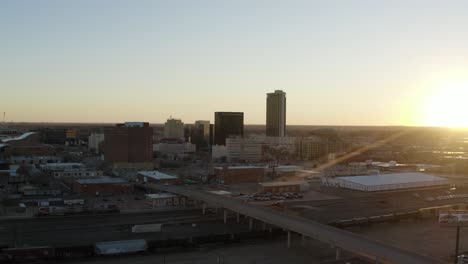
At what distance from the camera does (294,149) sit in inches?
2904

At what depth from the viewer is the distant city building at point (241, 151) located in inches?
2564

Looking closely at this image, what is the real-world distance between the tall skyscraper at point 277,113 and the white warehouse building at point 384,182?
51782 mm

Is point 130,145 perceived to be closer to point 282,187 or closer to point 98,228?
point 282,187

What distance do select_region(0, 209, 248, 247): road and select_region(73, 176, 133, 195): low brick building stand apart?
779 centimetres

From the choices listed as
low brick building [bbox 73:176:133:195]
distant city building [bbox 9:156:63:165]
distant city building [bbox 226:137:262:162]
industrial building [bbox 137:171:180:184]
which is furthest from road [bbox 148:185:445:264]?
distant city building [bbox 226:137:262:162]

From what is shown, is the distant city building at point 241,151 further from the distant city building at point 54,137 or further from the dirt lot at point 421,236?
the dirt lot at point 421,236

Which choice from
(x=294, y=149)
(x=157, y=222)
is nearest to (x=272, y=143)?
(x=294, y=149)

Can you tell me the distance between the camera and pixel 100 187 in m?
33.7

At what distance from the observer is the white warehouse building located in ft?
123

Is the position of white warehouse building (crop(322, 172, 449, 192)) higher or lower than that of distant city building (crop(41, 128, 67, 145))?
lower

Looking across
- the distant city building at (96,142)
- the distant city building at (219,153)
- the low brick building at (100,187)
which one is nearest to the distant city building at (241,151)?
the distant city building at (219,153)

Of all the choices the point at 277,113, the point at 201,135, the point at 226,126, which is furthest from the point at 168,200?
the point at 277,113

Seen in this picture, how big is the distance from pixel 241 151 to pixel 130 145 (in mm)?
19982

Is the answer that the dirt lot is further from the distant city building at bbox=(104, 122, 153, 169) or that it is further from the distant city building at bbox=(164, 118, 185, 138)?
the distant city building at bbox=(164, 118, 185, 138)
